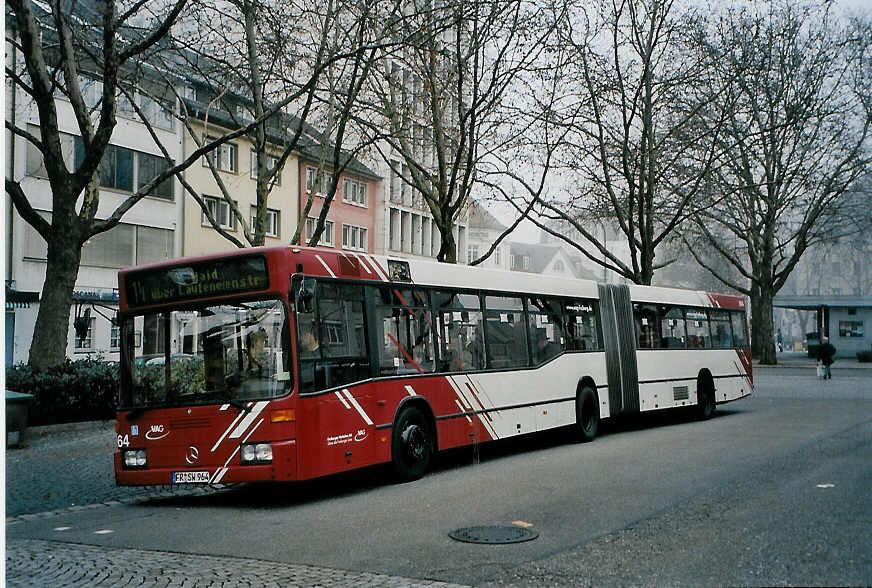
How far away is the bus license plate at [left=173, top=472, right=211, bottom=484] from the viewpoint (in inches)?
391

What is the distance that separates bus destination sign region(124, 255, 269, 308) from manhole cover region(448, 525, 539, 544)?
3.47m

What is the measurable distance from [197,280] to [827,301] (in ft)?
183

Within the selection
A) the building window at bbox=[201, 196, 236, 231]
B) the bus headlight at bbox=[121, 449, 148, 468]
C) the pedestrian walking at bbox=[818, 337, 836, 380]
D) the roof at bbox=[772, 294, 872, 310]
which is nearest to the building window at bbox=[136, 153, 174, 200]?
the building window at bbox=[201, 196, 236, 231]

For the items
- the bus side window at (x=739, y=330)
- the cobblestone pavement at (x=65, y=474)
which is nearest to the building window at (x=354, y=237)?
the bus side window at (x=739, y=330)

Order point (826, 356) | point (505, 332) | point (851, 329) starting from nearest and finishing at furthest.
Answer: point (505, 332) < point (826, 356) < point (851, 329)

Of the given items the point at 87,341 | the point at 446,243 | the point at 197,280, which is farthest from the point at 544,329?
the point at 87,341

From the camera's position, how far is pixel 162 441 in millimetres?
10172

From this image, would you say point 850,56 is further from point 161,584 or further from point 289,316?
point 161,584

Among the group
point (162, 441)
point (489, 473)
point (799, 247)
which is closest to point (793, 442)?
point (489, 473)

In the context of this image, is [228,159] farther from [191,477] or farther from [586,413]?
[191,477]

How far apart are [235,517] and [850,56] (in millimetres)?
34868

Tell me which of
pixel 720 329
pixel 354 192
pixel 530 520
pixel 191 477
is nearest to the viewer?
pixel 530 520

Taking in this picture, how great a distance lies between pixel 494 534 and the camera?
313 inches

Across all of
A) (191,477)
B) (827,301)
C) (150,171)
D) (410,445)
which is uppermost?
(150,171)
